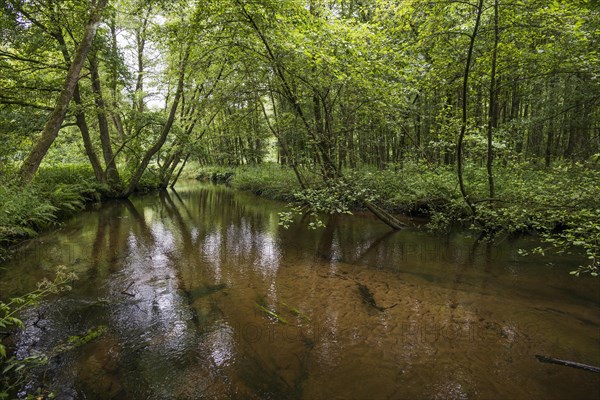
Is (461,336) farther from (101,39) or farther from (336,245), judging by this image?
(101,39)

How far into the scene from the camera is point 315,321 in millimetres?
4199

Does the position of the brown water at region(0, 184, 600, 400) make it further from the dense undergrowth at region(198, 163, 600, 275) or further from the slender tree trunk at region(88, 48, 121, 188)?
the slender tree trunk at region(88, 48, 121, 188)

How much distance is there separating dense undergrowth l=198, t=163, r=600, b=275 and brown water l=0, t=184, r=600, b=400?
77 centimetres

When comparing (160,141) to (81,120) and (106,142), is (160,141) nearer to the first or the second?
(106,142)

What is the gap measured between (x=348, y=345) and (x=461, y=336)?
1.49 meters

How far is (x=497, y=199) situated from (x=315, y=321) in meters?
5.00

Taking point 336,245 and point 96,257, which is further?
point 336,245

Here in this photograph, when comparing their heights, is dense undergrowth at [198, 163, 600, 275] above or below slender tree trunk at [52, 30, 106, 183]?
below

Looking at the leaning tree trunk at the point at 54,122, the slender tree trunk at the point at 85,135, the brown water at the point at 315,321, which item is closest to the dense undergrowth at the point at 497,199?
the brown water at the point at 315,321

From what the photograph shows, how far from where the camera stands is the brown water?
306cm

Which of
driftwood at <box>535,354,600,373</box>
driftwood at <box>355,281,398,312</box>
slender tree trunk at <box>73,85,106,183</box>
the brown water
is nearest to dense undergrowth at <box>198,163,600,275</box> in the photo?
the brown water

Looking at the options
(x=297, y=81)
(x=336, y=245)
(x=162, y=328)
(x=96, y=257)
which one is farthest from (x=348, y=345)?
(x=297, y=81)

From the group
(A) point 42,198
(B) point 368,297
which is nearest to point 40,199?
(A) point 42,198

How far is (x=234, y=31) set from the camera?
25.6 feet
